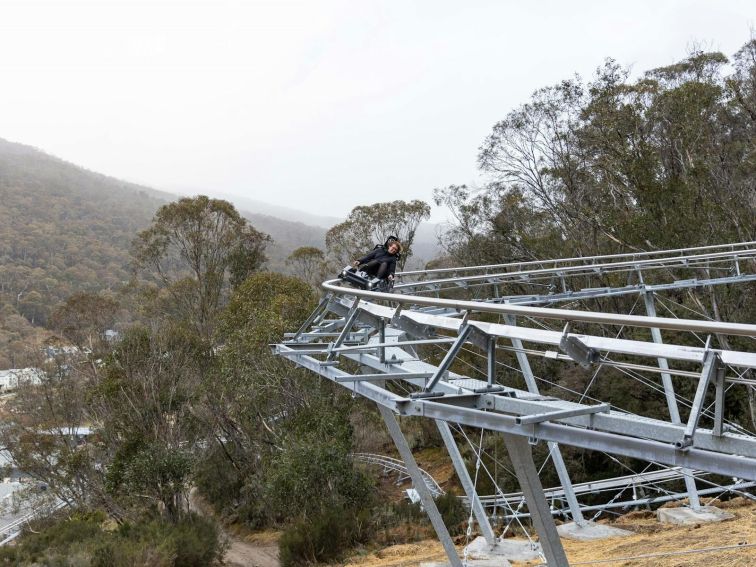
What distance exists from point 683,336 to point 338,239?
22.3 m

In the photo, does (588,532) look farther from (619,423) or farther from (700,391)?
(700,391)

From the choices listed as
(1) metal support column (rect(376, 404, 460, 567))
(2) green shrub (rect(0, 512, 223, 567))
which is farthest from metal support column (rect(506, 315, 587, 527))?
(2) green shrub (rect(0, 512, 223, 567))

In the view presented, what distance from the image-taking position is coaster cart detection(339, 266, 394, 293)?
8930mm

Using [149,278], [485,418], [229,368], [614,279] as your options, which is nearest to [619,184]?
[614,279]

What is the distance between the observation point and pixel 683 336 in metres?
17.3

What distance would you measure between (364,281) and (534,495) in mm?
4432

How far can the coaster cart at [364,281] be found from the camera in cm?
893

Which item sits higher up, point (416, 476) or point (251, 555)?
point (416, 476)

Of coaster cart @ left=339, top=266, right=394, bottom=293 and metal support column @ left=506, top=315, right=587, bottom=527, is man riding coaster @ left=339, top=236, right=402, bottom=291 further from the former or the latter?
metal support column @ left=506, top=315, right=587, bottom=527

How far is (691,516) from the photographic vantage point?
35.3 feet

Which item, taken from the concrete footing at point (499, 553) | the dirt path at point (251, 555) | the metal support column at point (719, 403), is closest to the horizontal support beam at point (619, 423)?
the metal support column at point (719, 403)

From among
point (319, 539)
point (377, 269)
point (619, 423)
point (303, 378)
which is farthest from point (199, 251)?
point (619, 423)

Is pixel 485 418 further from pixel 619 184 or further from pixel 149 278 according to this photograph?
pixel 149 278

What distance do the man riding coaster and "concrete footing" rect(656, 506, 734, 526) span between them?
6072 millimetres
